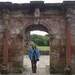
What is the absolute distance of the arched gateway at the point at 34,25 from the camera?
10.6m

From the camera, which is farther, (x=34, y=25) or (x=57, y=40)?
(x=34, y=25)

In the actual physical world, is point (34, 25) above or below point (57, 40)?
above

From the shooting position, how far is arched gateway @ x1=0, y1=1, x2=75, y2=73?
1055cm

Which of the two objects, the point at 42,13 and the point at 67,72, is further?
the point at 42,13

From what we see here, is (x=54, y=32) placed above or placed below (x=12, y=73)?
above

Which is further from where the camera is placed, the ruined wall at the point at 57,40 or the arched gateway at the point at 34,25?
the ruined wall at the point at 57,40

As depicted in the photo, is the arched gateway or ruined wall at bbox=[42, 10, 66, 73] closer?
the arched gateway

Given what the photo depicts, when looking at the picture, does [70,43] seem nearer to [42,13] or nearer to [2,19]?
[42,13]

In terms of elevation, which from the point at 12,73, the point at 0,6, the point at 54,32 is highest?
the point at 0,6

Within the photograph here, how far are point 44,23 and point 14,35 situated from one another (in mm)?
1928

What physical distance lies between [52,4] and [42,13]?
803 mm

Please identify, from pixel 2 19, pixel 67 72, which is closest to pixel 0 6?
pixel 2 19

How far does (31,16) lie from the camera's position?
35.3ft

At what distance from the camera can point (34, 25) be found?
1090cm
